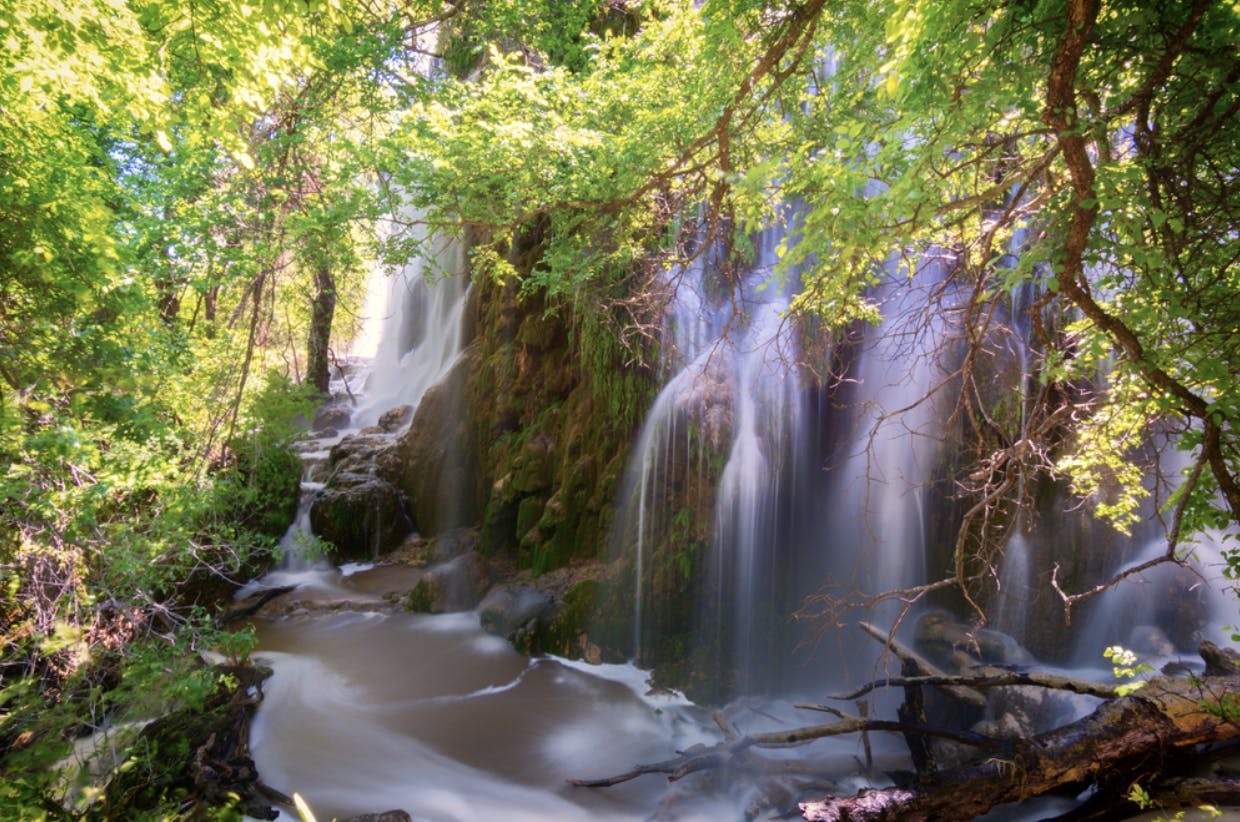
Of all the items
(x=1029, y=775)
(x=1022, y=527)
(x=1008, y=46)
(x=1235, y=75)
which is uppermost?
(x=1008, y=46)

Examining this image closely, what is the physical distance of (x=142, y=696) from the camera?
4312mm

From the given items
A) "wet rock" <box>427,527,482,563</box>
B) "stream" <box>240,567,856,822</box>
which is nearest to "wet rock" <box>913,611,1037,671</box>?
"stream" <box>240,567,856,822</box>

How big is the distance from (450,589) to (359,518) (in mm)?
3013

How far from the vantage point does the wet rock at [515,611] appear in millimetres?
8211

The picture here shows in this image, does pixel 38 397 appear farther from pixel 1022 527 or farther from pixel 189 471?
pixel 1022 527

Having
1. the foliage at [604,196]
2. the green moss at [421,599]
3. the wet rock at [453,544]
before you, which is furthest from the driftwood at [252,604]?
the wet rock at [453,544]

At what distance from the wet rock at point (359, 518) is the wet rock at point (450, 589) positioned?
218 cm

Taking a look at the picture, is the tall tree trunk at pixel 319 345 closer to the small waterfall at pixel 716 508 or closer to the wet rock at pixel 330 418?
the wet rock at pixel 330 418

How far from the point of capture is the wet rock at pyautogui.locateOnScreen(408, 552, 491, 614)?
9156 millimetres

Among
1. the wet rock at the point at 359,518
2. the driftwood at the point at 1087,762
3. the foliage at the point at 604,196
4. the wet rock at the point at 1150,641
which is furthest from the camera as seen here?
the wet rock at the point at 359,518

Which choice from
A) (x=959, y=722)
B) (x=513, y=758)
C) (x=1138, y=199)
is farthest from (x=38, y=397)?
(x=959, y=722)

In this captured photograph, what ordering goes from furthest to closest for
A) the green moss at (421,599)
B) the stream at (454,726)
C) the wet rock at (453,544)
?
the wet rock at (453,544) → the green moss at (421,599) → the stream at (454,726)

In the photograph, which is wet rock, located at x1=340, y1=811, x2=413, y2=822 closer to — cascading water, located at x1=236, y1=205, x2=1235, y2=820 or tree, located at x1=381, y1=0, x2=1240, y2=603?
cascading water, located at x1=236, y1=205, x2=1235, y2=820

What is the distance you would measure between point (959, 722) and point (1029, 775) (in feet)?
6.89
